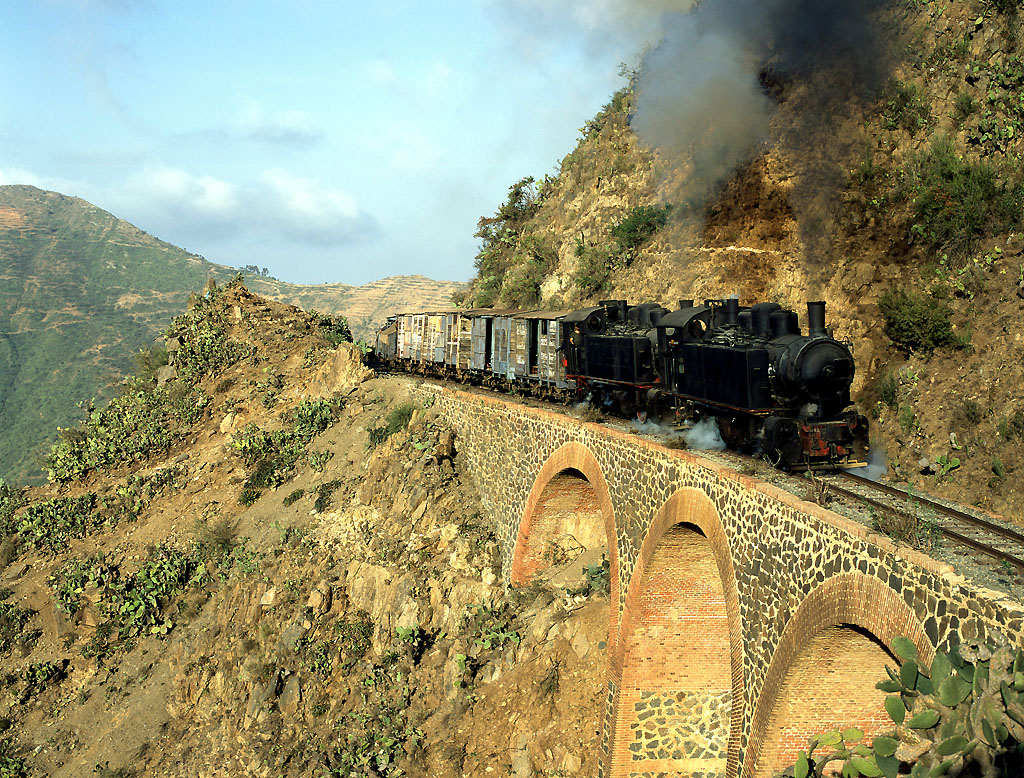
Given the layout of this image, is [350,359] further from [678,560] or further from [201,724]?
[678,560]

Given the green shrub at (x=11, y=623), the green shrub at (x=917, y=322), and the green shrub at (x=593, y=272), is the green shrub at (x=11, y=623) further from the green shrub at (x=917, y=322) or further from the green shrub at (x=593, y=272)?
the green shrub at (x=917, y=322)

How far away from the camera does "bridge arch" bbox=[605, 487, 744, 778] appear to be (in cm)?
1533

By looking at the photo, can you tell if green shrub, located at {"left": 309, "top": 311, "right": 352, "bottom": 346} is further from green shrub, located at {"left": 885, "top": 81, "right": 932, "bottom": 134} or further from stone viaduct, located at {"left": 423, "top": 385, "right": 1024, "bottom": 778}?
green shrub, located at {"left": 885, "top": 81, "right": 932, "bottom": 134}

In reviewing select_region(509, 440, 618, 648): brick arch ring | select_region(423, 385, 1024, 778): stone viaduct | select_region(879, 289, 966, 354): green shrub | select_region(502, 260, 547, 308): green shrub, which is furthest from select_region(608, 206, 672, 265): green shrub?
select_region(509, 440, 618, 648): brick arch ring

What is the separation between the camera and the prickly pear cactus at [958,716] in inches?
225

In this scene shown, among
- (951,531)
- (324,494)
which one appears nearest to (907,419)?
(951,531)

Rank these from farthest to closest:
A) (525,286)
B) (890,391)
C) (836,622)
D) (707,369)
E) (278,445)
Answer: (525,286), (278,445), (890,391), (707,369), (836,622)

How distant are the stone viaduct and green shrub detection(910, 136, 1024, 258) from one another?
36.8ft

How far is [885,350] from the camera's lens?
20.2 m

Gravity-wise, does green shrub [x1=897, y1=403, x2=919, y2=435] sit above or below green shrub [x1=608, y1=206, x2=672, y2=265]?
below

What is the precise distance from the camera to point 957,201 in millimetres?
20562

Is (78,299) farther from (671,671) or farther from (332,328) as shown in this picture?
(671,671)

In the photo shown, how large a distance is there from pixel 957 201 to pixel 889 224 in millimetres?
2444

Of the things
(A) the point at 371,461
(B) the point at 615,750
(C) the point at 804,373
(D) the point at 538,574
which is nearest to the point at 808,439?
(C) the point at 804,373
